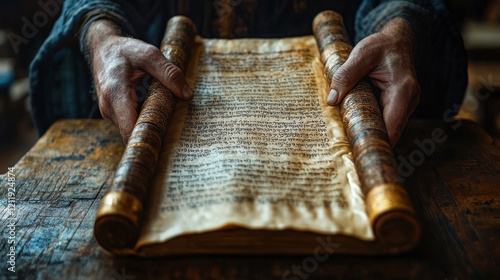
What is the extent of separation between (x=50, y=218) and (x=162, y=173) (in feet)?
0.89

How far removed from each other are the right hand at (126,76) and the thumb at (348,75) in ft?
1.19

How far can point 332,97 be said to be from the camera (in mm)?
1095

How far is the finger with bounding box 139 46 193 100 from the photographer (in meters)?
1.12

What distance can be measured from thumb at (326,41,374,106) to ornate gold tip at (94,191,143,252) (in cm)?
54

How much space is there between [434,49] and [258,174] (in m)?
0.89

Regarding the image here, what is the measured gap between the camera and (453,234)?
898 millimetres

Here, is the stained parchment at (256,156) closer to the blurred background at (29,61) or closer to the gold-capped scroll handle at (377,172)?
the gold-capped scroll handle at (377,172)

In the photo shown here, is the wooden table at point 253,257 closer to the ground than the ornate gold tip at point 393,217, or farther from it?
closer to the ground

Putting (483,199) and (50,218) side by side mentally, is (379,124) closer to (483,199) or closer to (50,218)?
(483,199)

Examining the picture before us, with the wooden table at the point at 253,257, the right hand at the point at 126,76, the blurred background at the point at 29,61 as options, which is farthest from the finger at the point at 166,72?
the blurred background at the point at 29,61

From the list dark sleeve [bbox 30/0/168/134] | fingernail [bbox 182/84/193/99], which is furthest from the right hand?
dark sleeve [bbox 30/0/168/134]

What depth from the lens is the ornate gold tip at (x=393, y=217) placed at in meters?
0.76

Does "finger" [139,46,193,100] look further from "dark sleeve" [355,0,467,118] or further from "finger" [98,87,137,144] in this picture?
"dark sleeve" [355,0,467,118]

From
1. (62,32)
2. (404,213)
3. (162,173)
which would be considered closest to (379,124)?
(404,213)
